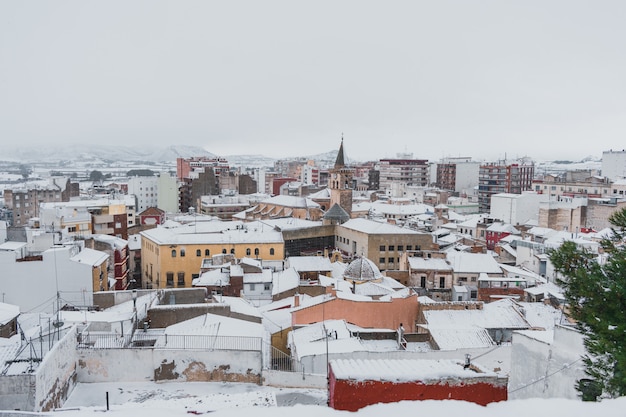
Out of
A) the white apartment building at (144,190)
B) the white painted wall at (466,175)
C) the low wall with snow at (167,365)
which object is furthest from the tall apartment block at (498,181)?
the low wall with snow at (167,365)

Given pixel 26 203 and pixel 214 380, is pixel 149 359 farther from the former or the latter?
pixel 26 203

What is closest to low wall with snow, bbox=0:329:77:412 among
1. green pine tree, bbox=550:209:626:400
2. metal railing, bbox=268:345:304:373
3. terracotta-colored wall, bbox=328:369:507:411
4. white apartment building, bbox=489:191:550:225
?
metal railing, bbox=268:345:304:373

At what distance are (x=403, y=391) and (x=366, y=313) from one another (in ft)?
49.2

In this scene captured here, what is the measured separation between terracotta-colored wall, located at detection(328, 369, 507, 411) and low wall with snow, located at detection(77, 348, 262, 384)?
644 cm

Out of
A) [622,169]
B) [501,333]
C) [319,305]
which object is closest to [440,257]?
[501,333]

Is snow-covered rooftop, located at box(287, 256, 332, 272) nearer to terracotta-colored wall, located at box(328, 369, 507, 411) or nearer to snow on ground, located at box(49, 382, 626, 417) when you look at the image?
snow on ground, located at box(49, 382, 626, 417)

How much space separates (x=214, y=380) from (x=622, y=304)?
868 centimetres

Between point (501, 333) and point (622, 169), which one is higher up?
point (622, 169)

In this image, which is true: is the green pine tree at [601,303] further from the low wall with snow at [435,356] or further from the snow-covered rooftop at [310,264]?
the snow-covered rooftop at [310,264]

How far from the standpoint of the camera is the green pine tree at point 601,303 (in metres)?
6.58

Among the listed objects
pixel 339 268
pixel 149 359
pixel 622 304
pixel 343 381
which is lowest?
pixel 339 268

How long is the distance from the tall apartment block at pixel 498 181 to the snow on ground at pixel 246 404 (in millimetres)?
73393

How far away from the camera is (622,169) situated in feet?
255

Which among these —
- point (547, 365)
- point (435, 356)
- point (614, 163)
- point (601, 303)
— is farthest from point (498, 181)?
point (601, 303)
